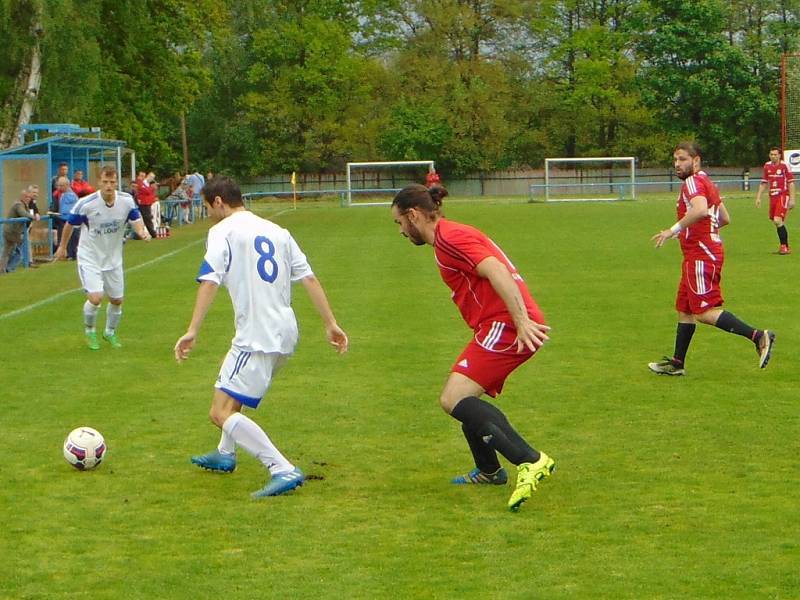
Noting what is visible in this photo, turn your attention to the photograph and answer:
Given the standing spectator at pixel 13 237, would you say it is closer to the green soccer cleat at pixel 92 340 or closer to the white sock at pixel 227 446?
the green soccer cleat at pixel 92 340

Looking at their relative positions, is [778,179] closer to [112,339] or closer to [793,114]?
[793,114]

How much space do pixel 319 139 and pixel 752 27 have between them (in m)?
26.0

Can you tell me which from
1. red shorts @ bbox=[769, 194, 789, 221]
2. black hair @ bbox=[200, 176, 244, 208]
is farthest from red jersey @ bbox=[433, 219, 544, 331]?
red shorts @ bbox=[769, 194, 789, 221]

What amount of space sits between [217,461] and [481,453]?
5.42ft

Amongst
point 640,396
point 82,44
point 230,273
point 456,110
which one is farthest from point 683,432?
point 456,110

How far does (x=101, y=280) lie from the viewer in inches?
522

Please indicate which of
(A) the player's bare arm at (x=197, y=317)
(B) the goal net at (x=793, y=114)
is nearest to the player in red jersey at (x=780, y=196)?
(B) the goal net at (x=793, y=114)

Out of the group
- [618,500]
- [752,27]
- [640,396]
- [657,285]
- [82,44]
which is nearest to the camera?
[618,500]

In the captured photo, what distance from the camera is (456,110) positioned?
75812mm

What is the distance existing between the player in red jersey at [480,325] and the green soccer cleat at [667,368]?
4590mm

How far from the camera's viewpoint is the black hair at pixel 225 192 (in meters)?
7.32

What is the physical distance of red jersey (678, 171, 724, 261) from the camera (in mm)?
10961

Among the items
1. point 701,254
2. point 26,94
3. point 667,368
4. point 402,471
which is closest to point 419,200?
point 402,471

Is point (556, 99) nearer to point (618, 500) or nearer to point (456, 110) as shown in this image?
point (456, 110)
